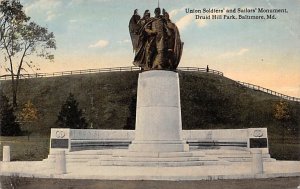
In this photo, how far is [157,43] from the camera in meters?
19.1

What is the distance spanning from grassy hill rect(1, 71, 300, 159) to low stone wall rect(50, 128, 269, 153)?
14643 mm

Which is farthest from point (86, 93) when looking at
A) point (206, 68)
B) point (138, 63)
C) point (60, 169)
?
point (60, 169)

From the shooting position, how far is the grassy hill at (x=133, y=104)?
4350 cm

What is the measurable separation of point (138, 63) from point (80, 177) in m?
6.26

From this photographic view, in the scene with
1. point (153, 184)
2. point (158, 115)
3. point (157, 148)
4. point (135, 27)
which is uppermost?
point (135, 27)

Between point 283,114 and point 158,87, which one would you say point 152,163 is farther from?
point 283,114

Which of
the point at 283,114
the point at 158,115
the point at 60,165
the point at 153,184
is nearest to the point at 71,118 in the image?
the point at 283,114

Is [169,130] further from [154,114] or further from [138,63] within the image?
[138,63]

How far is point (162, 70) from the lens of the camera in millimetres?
19031

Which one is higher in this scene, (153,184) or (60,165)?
(60,165)

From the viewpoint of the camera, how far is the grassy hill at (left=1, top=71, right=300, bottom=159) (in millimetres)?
43500

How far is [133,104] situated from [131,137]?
14760mm

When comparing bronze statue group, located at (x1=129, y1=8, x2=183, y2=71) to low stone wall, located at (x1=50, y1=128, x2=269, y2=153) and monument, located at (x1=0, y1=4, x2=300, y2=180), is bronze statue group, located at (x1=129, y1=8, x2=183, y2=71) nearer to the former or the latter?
monument, located at (x1=0, y1=4, x2=300, y2=180)

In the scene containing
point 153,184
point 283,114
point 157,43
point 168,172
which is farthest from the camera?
point 283,114
